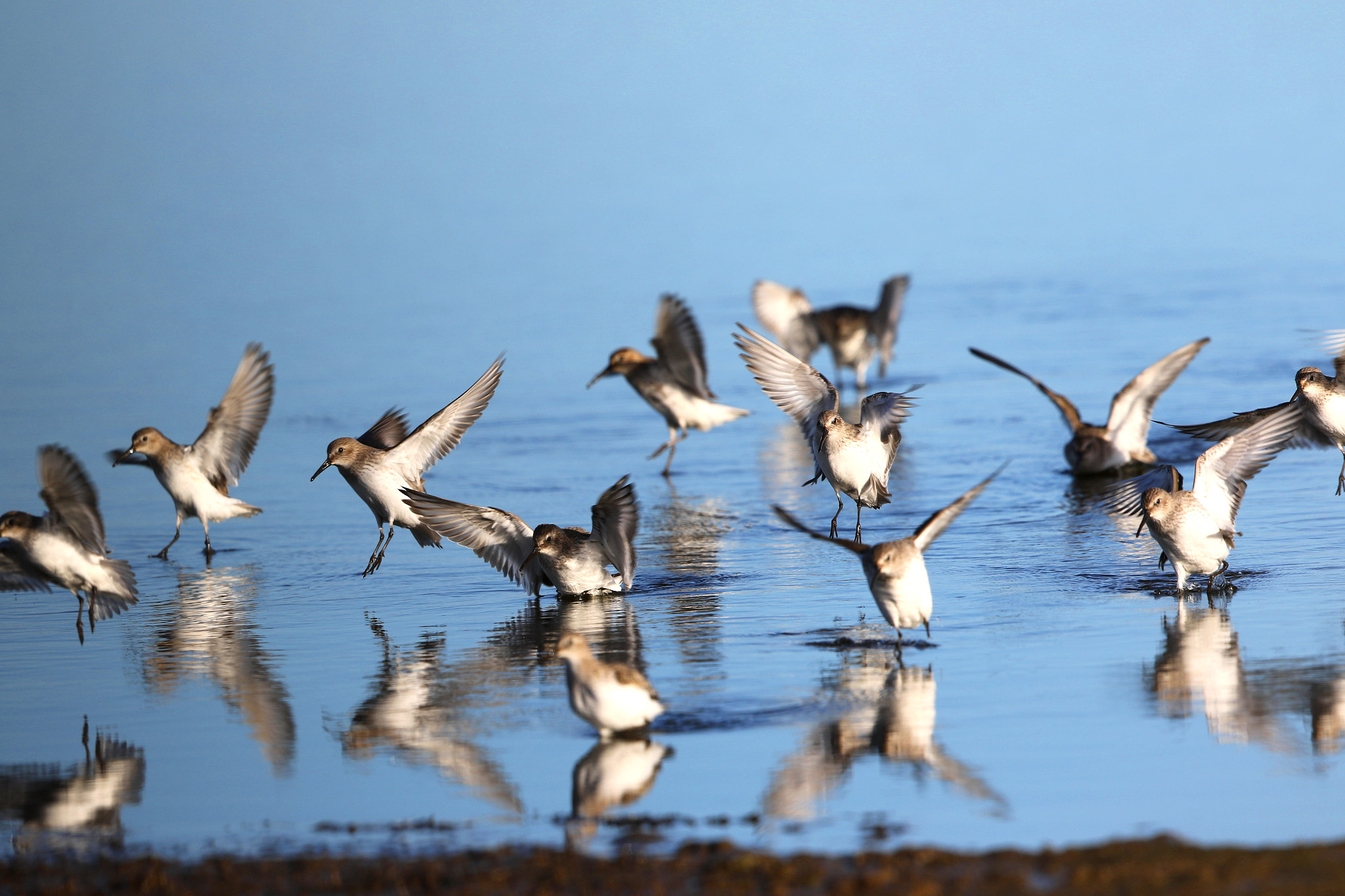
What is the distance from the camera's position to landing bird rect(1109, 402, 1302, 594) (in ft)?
29.1

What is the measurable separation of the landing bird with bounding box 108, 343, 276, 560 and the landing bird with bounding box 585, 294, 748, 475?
4.40 m

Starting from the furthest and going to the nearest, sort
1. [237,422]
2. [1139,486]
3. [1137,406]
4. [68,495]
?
[1137,406] → [237,422] → [1139,486] → [68,495]

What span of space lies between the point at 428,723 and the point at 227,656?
213 cm

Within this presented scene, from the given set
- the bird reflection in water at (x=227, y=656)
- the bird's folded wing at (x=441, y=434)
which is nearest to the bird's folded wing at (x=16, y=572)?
the bird reflection in water at (x=227, y=656)

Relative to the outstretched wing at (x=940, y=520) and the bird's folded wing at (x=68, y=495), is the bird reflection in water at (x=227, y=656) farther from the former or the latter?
the outstretched wing at (x=940, y=520)

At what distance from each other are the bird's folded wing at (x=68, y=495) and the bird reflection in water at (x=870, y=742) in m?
4.32

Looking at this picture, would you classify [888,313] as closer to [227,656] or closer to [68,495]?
[227,656]

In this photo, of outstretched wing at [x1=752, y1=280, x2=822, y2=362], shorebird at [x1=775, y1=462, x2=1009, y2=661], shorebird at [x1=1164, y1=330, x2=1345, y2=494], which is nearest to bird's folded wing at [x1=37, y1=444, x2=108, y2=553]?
shorebird at [x1=775, y1=462, x2=1009, y2=661]

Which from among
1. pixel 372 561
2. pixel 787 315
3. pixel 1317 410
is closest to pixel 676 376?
pixel 372 561

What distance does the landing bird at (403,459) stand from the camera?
11.0 metres

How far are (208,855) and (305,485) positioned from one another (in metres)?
10.1

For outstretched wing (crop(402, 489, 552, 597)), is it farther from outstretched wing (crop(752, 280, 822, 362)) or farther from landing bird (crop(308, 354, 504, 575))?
outstretched wing (crop(752, 280, 822, 362))

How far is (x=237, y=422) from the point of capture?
1270 cm

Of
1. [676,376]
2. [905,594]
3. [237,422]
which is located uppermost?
[676,376]
